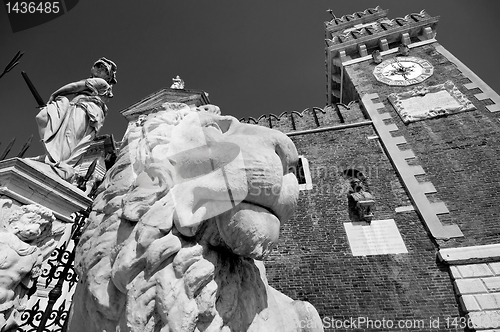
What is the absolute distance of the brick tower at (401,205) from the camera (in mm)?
5414

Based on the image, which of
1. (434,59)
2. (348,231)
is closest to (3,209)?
(348,231)

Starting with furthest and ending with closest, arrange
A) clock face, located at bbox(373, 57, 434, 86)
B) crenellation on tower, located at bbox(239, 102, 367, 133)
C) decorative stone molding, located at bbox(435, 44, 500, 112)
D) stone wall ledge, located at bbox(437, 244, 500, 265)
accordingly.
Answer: clock face, located at bbox(373, 57, 434, 86)
crenellation on tower, located at bbox(239, 102, 367, 133)
decorative stone molding, located at bbox(435, 44, 500, 112)
stone wall ledge, located at bbox(437, 244, 500, 265)

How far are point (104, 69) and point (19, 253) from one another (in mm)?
2466

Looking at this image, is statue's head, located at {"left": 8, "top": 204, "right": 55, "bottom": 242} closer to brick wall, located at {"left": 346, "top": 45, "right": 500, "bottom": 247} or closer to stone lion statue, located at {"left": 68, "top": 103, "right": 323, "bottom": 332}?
stone lion statue, located at {"left": 68, "top": 103, "right": 323, "bottom": 332}

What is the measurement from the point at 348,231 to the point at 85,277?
6.50 metres

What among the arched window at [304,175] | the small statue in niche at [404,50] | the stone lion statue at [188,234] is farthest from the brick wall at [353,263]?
the small statue in niche at [404,50]

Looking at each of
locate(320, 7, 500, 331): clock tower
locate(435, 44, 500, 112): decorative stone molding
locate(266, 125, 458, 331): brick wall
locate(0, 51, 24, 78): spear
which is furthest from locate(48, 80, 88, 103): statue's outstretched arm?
locate(435, 44, 500, 112): decorative stone molding

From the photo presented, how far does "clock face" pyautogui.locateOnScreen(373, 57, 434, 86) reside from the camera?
34.0ft

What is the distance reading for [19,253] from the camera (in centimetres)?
179

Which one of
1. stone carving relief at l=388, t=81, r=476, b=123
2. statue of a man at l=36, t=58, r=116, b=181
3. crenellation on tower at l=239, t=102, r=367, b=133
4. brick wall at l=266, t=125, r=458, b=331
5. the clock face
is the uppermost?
statue of a man at l=36, t=58, r=116, b=181

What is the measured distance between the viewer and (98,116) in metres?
3.05

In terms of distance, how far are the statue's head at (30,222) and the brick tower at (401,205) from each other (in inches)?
207

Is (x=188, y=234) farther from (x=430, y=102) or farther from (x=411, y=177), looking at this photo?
(x=430, y=102)

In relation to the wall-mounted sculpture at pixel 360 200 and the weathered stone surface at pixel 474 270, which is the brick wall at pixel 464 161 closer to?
the weathered stone surface at pixel 474 270
